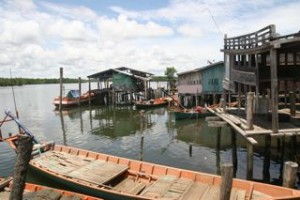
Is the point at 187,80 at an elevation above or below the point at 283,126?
above

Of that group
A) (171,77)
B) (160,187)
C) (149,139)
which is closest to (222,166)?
(160,187)

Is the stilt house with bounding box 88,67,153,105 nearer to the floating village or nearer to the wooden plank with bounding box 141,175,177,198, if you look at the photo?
the floating village

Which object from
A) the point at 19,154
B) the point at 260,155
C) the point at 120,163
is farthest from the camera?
the point at 260,155

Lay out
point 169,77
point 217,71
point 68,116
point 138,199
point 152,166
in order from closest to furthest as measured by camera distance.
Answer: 1. point 138,199
2. point 152,166
3. point 217,71
4. point 68,116
5. point 169,77

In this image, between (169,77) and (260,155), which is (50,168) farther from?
(169,77)

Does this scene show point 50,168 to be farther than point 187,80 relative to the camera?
No

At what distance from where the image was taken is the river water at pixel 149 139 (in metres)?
19.7

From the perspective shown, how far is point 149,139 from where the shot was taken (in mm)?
27672

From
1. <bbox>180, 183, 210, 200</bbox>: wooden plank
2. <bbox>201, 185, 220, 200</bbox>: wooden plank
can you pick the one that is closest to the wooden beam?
<bbox>201, 185, 220, 200</bbox>: wooden plank

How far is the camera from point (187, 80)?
4450 centimetres

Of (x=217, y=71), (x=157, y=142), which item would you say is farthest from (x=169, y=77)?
(x=157, y=142)

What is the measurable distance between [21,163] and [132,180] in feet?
28.8

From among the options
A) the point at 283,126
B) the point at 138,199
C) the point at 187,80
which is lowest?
the point at 138,199

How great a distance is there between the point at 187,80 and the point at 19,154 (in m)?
38.0
